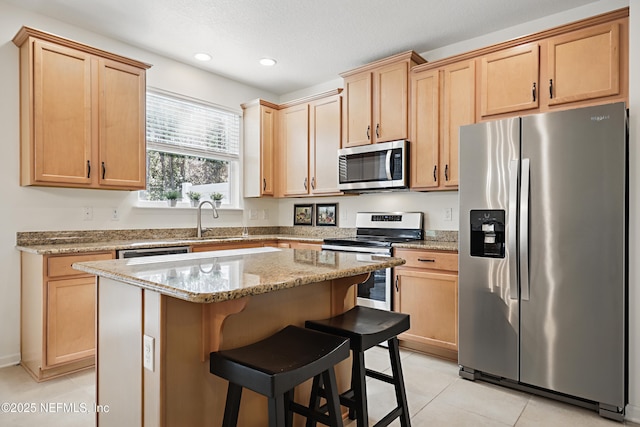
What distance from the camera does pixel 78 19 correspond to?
3088mm

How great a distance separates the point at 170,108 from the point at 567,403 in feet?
13.3

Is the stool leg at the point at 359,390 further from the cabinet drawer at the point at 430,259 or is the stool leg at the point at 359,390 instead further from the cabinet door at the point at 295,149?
the cabinet door at the point at 295,149

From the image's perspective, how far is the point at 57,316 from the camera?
2.60 m

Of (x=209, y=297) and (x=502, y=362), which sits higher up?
(x=209, y=297)

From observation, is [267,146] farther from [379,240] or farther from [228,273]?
[228,273]

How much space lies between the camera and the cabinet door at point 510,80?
9.02 feet

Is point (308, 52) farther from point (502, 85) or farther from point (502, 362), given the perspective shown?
point (502, 362)

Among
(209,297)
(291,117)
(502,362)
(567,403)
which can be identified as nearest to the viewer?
(209,297)

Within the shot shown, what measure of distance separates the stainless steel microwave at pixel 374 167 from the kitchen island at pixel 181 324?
71.9 inches

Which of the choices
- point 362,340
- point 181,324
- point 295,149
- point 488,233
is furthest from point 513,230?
point 295,149

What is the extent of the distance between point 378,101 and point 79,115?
2.49 metres

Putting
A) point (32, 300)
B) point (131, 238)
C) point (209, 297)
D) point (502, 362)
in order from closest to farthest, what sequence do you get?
1. point (209, 297)
2. point (502, 362)
3. point (32, 300)
4. point (131, 238)

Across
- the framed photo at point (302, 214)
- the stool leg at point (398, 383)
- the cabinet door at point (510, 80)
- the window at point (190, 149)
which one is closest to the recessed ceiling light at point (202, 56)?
the window at point (190, 149)

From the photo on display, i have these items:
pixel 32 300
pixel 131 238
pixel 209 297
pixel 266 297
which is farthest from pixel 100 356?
pixel 131 238
